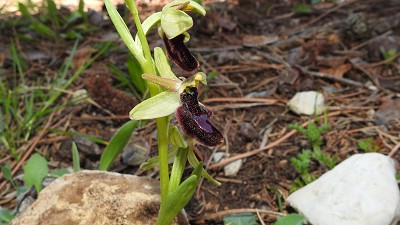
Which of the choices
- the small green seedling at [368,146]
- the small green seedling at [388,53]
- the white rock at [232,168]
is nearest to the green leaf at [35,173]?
the white rock at [232,168]

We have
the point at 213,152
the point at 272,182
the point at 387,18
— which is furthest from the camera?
the point at 387,18

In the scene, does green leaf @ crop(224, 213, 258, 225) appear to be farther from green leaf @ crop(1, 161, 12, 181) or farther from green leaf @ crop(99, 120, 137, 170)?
green leaf @ crop(1, 161, 12, 181)

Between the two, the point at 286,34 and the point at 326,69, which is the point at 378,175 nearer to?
the point at 326,69

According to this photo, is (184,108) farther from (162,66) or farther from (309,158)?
(309,158)

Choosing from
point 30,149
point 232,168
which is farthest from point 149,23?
point 30,149

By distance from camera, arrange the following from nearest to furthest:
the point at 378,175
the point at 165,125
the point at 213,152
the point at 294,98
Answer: the point at 165,125 → the point at 378,175 → the point at 213,152 → the point at 294,98

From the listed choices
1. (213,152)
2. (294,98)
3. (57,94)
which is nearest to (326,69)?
(294,98)

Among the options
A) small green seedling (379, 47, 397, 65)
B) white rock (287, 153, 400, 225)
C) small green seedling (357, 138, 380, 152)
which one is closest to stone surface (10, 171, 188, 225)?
white rock (287, 153, 400, 225)
